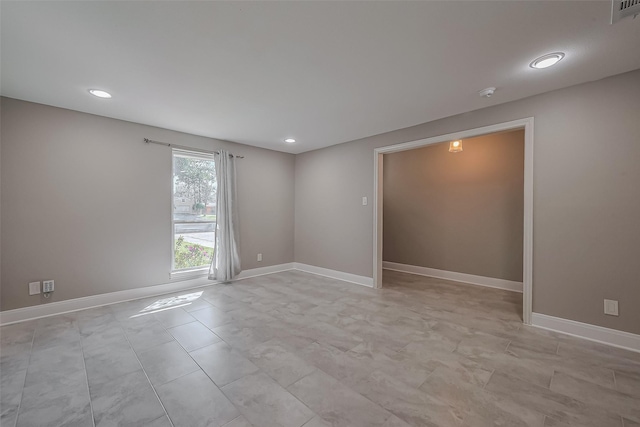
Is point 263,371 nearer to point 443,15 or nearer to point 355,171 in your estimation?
point 443,15

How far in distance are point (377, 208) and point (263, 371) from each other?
9.77ft

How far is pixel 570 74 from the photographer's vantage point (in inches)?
95.3

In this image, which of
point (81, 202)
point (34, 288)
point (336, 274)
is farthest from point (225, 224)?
point (34, 288)

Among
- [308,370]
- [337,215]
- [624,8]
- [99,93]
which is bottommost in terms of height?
[308,370]

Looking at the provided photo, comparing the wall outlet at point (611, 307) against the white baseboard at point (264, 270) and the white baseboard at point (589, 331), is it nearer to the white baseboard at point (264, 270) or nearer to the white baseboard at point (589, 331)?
the white baseboard at point (589, 331)

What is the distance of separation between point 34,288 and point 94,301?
23.5 inches

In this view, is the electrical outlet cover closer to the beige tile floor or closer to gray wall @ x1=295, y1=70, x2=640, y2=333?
the beige tile floor

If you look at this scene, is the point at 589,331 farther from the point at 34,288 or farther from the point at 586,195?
the point at 34,288

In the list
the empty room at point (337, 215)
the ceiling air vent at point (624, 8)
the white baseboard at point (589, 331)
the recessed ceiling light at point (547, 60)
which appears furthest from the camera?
the white baseboard at point (589, 331)

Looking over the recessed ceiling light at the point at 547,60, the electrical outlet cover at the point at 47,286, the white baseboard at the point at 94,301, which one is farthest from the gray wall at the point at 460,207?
the electrical outlet cover at the point at 47,286

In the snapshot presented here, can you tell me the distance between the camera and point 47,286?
3105 millimetres

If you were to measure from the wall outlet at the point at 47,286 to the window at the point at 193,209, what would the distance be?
135 centimetres

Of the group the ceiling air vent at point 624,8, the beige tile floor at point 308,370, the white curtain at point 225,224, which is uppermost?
the ceiling air vent at point 624,8

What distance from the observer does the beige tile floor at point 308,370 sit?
1.60 meters
